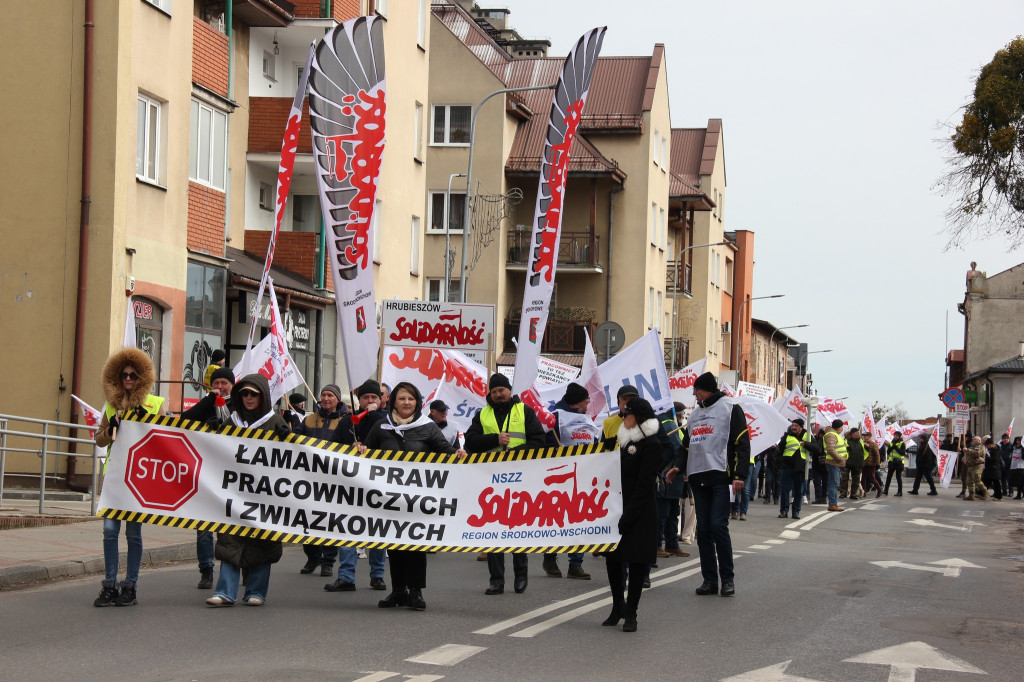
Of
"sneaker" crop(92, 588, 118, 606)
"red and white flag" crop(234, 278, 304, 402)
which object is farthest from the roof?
"sneaker" crop(92, 588, 118, 606)

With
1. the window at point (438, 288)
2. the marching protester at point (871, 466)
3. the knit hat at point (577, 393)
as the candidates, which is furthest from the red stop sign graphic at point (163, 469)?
the window at point (438, 288)

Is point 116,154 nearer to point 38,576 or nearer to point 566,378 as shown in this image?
point 566,378

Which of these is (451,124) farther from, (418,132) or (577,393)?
(577,393)

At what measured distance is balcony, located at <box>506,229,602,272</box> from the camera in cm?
4931

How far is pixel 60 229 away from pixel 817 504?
1731 cm

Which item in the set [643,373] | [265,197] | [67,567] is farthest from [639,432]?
[265,197]

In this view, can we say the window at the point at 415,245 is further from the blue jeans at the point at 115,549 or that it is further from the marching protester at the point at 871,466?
the blue jeans at the point at 115,549

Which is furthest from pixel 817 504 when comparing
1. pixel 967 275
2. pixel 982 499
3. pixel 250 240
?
pixel 967 275

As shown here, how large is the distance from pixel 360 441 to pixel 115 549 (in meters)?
2.54

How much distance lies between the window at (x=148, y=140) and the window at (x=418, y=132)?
43.7 feet

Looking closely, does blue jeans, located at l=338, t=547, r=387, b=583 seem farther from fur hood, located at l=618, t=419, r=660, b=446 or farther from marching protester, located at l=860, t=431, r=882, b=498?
marching protester, located at l=860, t=431, r=882, b=498

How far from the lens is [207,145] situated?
24.9 metres

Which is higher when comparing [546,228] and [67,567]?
[546,228]

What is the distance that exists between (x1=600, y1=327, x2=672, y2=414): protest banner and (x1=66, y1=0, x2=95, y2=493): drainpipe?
8462 mm
